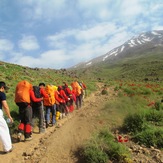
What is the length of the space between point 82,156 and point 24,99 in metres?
3.15

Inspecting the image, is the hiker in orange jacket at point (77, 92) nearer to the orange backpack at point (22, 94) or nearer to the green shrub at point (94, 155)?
the orange backpack at point (22, 94)

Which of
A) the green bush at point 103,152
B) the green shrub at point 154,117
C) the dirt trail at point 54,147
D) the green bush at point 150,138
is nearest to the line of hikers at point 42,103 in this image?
the dirt trail at point 54,147

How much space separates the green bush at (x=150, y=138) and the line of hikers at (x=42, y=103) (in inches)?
156

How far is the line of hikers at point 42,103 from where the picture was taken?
8.66 m

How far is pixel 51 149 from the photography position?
7480 millimetres

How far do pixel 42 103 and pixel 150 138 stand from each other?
15.8 ft

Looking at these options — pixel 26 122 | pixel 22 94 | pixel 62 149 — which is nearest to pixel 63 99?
pixel 26 122

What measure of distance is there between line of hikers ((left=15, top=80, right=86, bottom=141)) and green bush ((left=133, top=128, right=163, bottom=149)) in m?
3.96

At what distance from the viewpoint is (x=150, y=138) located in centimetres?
718

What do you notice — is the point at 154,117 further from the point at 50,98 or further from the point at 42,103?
the point at 50,98

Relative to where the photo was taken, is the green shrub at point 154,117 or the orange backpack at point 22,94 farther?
the green shrub at point 154,117

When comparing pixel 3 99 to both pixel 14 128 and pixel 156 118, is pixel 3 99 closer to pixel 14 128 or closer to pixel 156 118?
pixel 14 128

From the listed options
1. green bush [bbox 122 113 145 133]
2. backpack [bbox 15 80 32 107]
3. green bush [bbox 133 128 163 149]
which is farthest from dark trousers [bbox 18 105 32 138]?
green bush [bbox 133 128 163 149]

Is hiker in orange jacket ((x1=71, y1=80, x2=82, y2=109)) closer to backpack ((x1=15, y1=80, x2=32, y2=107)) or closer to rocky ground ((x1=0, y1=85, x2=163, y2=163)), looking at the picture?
rocky ground ((x1=0, y1=85, x2=163, y2=163))
